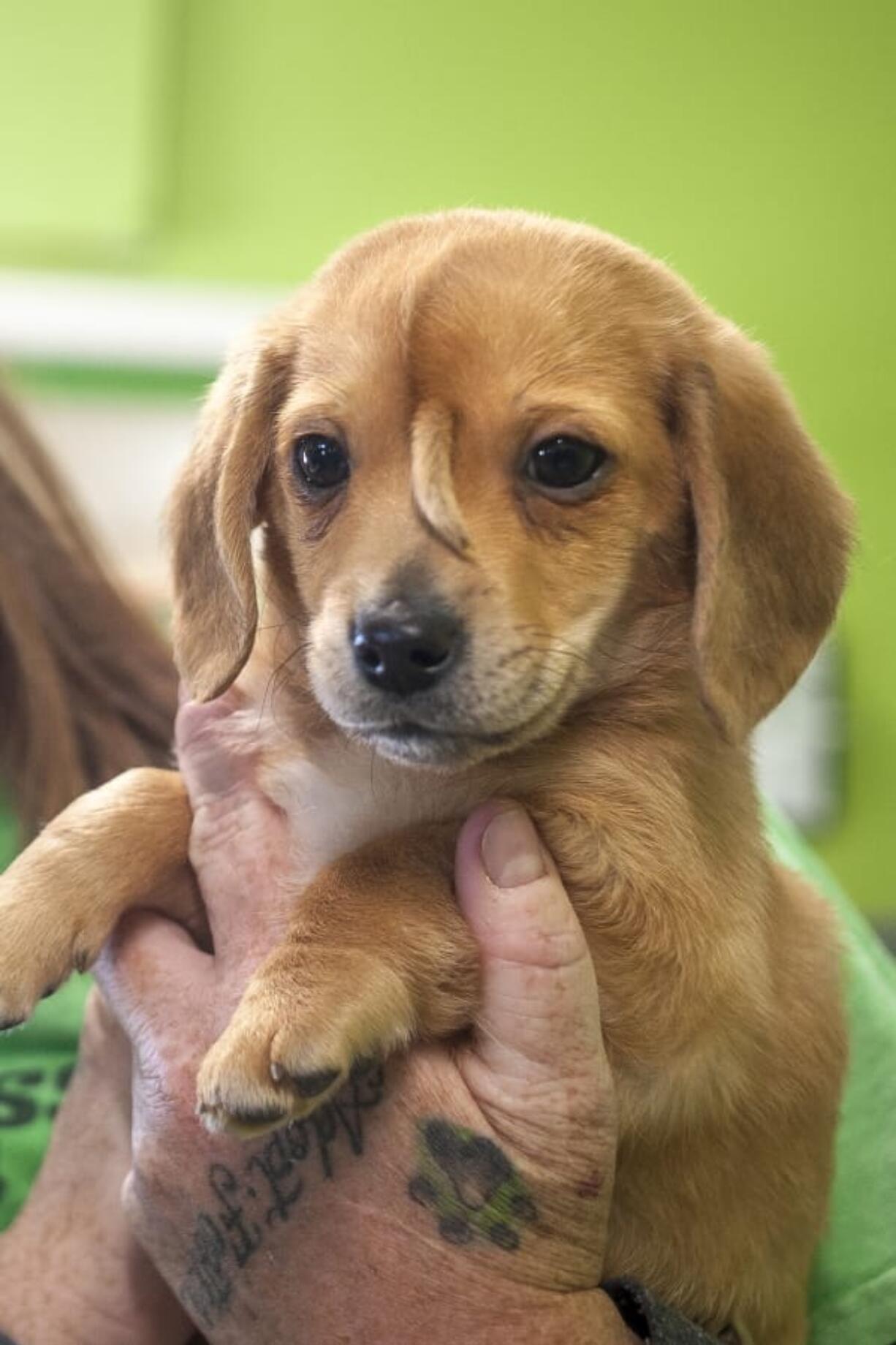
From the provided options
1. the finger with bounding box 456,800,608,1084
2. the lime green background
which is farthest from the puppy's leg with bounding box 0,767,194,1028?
the lime green background

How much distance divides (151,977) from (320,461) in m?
0.61

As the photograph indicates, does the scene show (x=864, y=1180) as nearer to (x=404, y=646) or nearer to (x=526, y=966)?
(x=526, y=966)

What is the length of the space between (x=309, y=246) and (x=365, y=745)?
252 cm

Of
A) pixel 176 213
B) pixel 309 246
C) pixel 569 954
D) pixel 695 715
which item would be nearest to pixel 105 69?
pixel 176 213

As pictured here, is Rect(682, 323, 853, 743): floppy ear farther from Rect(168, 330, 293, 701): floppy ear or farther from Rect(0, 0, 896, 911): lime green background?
Rect(0, 0, 896, 911): lime green background

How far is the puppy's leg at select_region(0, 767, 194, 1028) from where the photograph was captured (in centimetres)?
145

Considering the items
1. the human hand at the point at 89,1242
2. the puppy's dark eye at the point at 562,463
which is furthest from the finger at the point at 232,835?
the puppy's dark eye at the point at 562,463

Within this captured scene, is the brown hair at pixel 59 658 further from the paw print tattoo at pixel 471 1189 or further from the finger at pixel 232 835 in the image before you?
the paw print tattoo at pixel 471 1189

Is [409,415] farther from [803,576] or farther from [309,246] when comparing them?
[309,246]

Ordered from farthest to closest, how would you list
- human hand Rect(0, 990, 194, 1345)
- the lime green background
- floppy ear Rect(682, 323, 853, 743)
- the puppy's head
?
the lime green background < human hand Rect(0, 990, 194, 1345) < floppy ear Rect(682, 323, 853, 743) < the puppy's head

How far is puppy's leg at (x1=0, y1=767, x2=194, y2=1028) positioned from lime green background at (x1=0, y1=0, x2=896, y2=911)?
88.6 inches

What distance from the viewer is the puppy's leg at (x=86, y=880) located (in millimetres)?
1454

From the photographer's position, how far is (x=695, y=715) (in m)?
1.52

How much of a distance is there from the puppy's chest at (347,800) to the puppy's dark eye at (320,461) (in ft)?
0.99
